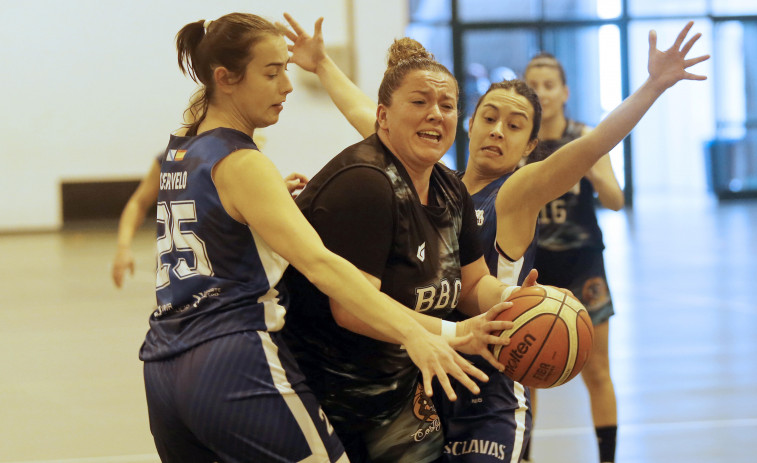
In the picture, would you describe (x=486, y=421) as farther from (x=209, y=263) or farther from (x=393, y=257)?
(x=209, y=263)

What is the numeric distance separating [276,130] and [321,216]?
11.0 meters

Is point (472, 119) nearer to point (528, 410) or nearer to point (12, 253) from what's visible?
point (528, 410)

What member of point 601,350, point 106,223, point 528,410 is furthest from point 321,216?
point 106,223

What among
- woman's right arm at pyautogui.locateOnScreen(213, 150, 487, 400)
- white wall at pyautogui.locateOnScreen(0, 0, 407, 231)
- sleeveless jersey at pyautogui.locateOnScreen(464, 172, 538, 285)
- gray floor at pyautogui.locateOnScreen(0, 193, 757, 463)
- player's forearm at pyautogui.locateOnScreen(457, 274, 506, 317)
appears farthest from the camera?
white wall at pyautogui.locateOnScreen(0, 0, 407, 231)

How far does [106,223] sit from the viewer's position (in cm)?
1364

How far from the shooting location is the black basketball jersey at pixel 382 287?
209cm

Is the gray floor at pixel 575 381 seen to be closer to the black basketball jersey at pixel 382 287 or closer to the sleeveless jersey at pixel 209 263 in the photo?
the black basketball jersey at pixel 382 287

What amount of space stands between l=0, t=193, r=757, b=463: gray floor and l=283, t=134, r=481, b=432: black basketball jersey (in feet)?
5.46

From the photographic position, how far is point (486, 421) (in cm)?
249

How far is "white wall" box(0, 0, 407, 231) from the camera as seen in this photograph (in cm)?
1285

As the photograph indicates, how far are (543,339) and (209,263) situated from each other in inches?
30.6

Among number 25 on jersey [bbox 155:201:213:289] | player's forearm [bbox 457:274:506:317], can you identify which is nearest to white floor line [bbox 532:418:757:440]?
player's forearm [bbox 457:274:506:317]

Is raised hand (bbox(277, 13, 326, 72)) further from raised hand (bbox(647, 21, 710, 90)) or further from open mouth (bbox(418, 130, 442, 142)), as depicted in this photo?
raised hand (bbox(647, 21, 710, 90))

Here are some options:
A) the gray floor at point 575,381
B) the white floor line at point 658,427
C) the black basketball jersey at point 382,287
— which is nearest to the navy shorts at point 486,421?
the black basketball jersey at point 382,287
